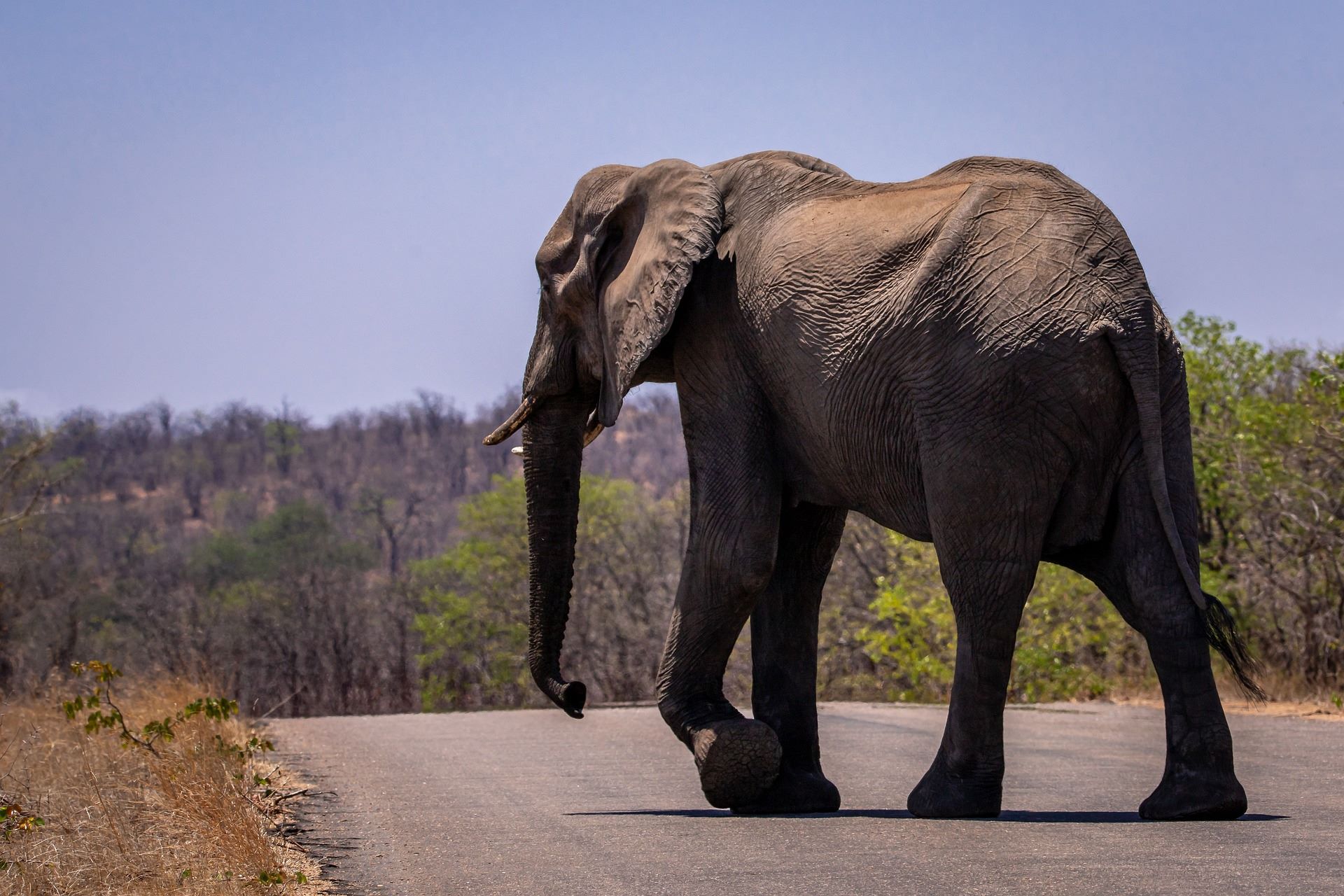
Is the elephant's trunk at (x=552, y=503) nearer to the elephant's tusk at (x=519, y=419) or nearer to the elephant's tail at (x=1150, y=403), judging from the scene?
the elephant's tusk at (x=519, y=419)

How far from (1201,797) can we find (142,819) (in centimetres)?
485

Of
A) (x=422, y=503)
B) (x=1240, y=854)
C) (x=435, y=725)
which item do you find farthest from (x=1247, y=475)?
(x=422, y=503)

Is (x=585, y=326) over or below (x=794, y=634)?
over

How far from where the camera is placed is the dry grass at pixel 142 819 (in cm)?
634

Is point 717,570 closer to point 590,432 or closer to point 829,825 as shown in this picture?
point 829,825

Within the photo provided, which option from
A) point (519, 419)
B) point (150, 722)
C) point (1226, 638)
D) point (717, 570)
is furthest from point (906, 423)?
point (150, 722)

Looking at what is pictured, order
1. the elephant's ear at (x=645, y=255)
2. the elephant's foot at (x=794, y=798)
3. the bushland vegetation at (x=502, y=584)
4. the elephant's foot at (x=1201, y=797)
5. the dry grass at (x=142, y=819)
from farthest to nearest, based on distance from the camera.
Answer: the bushland vegetation at (x=502, y=584) → the elephant's ear at (x=645, y=255) → the elephant's foot at (x=794, y=798) → the elephant's foot at (x=1201, y=797) → the dry grass at (x=142, y=819)

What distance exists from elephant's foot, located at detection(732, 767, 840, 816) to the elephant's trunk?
1.87m

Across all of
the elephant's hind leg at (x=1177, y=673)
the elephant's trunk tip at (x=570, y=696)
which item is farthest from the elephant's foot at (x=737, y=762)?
the elephant's hind leg at (x=1177, y=673)

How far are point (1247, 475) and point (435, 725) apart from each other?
8.84 m

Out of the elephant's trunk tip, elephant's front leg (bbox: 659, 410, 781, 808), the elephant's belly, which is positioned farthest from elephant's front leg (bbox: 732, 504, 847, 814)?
the elephant's trunk tip

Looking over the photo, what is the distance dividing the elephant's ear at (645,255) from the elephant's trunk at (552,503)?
49cm

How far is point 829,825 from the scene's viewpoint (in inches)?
290

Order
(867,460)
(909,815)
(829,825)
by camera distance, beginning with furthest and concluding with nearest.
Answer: (867,460) → (909,815) → (829,825)
